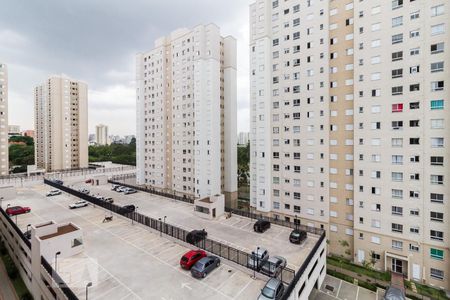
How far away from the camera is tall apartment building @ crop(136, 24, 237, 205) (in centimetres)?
5066

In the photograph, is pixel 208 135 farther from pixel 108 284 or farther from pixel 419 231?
pixel 419 231

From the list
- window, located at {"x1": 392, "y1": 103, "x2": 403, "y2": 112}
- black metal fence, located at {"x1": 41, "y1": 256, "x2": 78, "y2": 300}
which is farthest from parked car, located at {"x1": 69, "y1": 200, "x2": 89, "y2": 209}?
window, located at {"x1": 392, "y1": 103, "x2": 403, "y2": 112}

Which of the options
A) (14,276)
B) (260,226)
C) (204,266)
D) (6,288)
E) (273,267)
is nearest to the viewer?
(204,266)

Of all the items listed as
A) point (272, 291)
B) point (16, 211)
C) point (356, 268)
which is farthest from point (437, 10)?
point (16, 211)

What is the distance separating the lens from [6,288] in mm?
28859

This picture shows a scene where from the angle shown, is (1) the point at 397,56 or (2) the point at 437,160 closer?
(2) the point at 437,160

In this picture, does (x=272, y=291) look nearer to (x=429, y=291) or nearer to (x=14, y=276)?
(x=429, y=291)

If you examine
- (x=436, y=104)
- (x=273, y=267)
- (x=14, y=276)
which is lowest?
(x=14, y=276)

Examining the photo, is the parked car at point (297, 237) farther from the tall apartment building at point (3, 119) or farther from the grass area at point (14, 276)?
the tall apartment building at point (3, 119)

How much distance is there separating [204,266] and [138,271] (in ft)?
21.1

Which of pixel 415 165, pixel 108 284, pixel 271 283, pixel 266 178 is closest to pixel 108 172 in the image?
pixel 266 178

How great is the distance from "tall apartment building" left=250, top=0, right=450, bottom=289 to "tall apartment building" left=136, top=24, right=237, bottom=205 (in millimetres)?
12488

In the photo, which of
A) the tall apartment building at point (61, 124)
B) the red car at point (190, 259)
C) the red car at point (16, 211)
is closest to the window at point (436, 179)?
the red car at point (190, 259)

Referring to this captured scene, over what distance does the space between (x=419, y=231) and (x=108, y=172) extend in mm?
88140
